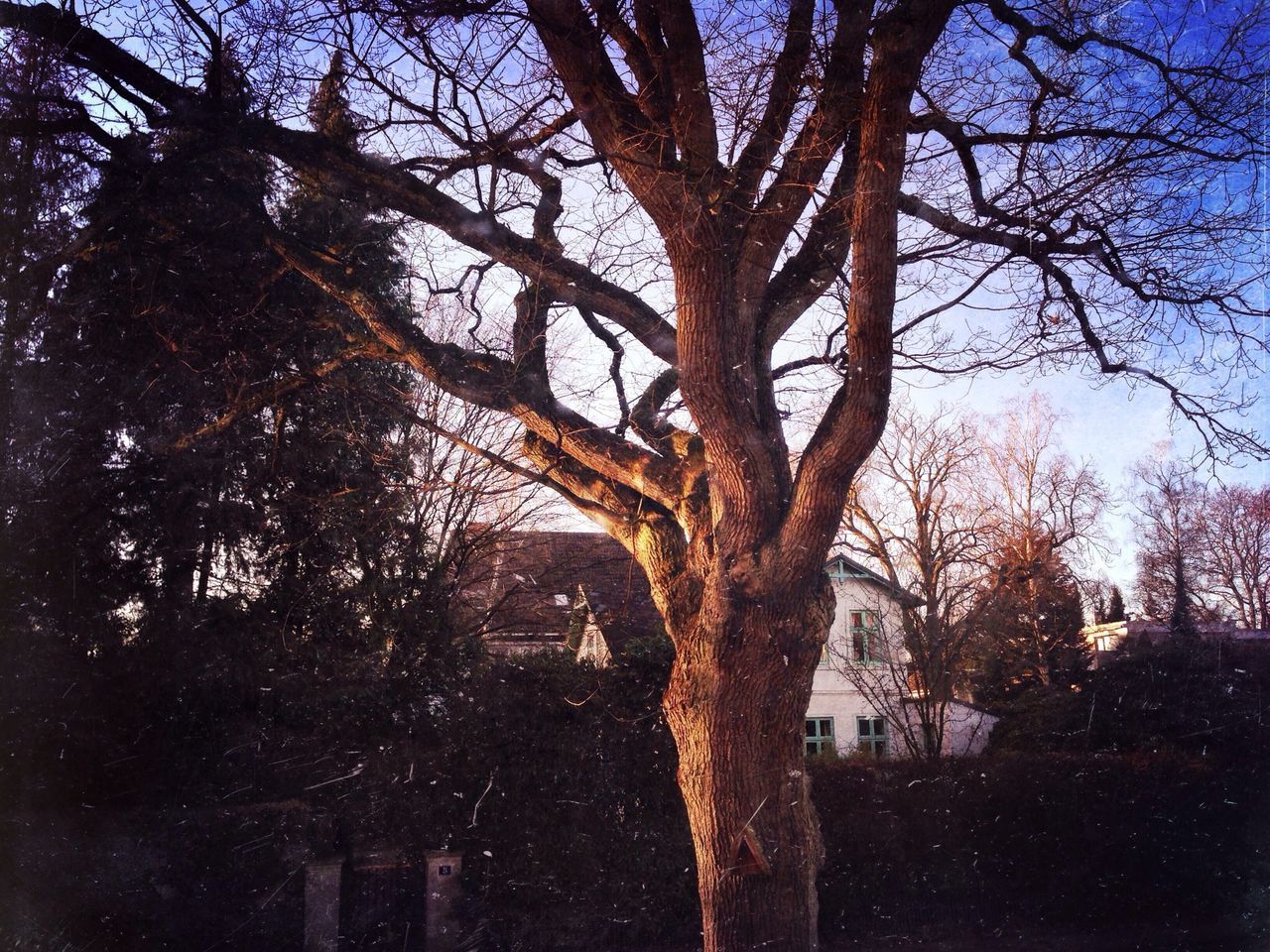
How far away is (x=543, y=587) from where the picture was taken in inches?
572

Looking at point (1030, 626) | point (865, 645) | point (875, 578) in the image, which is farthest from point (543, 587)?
point (1030, 626)

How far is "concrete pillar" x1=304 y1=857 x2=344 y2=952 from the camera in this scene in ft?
26.9

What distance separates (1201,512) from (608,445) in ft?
21.5

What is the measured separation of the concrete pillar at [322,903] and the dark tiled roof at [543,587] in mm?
5600

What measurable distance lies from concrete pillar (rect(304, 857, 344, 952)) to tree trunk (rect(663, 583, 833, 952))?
17.2ft

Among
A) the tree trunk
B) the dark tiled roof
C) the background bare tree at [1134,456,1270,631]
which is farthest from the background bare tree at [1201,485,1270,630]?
the dark tiled roof

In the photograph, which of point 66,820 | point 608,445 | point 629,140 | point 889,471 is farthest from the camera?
point 889,471

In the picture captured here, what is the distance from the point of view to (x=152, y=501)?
30.9ft

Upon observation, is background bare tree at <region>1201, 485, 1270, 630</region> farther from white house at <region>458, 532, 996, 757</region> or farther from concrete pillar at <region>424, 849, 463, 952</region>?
concrete pillar at <region>424, 849, 463, 952</region>

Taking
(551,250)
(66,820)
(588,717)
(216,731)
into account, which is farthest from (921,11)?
(66,820)

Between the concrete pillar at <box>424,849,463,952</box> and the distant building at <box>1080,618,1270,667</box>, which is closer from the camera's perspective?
the concrete pillar at <box>424,849,463,952</box>

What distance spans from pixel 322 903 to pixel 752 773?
231 inches

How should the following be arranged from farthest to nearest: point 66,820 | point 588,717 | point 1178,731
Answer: point 1178,731, point 588,717, point 66,820

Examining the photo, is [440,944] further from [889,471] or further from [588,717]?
[889,471]
